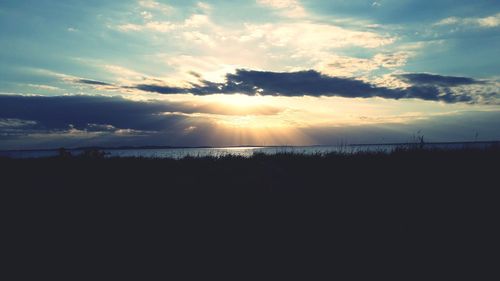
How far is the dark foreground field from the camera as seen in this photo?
609 centimetres

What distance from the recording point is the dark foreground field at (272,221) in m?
6.09

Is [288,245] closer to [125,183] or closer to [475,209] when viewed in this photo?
[475,209]

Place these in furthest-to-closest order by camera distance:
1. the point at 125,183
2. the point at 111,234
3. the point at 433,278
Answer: the point at 125,183 → the point at 111,234 → the point at 433,278

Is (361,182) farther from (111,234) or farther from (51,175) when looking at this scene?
(51,175)

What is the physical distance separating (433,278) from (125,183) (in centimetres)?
1069

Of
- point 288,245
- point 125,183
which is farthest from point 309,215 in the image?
point 125,183

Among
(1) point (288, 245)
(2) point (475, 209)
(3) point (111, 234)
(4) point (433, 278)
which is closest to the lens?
(4) point (433, 278)

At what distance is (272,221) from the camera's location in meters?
8.09

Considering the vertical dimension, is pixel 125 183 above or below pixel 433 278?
above

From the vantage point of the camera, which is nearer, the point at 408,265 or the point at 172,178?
the point at 408,265

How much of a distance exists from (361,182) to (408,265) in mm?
5294

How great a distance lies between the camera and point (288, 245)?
22.3 ft

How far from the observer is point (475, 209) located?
845cm

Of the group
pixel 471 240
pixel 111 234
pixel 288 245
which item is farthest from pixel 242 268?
pixel 471 240
